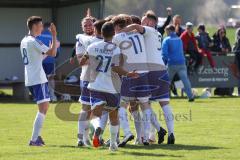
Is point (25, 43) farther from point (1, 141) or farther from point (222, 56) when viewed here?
point (222, 56)

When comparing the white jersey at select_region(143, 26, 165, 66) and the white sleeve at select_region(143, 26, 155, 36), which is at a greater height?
the white sleeve at select_region(143, 26, 155, 36)

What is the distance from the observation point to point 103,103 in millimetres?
13758

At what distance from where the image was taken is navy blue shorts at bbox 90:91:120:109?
44.9 ft

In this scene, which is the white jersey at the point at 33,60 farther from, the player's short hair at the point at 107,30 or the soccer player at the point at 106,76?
the player's short hair at the point at 107,30

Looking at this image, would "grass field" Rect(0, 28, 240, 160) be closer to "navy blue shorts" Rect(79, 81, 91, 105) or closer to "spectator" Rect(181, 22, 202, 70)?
"navy blue shorts" Rect(79, 81, 91, 105)

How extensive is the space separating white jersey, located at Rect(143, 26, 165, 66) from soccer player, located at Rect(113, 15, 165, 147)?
12 centimetres

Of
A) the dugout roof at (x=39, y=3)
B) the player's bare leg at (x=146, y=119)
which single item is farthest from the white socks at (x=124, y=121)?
the dugout roof at (x=39, y=3)

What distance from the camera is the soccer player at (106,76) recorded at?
13539 mm

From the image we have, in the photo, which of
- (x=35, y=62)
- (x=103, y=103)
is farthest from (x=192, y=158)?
(x=35, y=62)

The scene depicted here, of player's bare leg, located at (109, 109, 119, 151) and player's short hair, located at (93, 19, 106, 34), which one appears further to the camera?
player's short hair, located at (93, 19, 106, 34)

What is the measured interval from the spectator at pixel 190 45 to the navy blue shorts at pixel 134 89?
12.0 metres

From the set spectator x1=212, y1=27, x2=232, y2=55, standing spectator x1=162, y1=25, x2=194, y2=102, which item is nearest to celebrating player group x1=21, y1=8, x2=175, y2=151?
standing spectator x1=162, y1=25, x2=194, y2=102

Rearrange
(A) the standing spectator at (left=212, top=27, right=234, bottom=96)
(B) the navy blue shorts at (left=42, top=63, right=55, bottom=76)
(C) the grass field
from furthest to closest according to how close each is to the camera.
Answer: (A) the standing spectator at (left=212, top=27, right=234, bottom=96) → (B) the navy blue shorts at (left=42, top=63, right=55, bottom=76) → (C) the grass field

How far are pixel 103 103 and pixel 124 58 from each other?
1080 millimetres
